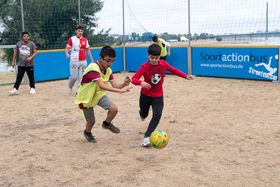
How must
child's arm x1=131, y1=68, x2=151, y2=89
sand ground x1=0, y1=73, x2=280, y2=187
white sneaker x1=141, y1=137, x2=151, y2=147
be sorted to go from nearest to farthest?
sand ground x1=0, y1=73, x2=280, y2=187 < child's arm x1=131, y1=68, x2=151, y2=89 < white sneaker x1=141, y1=137, x2=151, y2=147

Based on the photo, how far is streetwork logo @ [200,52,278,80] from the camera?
12062 mm

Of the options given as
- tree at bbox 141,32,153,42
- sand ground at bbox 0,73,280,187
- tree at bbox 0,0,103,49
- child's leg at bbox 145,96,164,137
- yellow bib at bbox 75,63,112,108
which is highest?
tree at bbox 0,0,103,49

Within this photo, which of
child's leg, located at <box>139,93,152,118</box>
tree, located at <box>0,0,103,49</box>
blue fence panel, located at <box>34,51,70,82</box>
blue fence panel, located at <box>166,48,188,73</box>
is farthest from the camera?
blue fence panel, located at <box>166,48,188,73</box>

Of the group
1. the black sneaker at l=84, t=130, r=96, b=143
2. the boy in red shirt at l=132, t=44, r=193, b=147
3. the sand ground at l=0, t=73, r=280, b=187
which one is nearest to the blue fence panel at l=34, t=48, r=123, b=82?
the sand ground at l=0, t=73, r=280, b=187

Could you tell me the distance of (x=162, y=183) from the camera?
4246 millimetres

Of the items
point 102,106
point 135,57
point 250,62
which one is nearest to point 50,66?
point 135,57

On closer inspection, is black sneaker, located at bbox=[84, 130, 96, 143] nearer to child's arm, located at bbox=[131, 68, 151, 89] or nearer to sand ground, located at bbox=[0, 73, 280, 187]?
sand ground, located at bbox=[0, 73, 280, 187]

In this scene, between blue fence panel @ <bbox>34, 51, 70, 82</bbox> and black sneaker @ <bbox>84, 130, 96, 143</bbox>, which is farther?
blue fence panel @ <bbox>34, 51, 70, 82</bbox>

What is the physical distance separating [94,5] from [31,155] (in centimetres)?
1214

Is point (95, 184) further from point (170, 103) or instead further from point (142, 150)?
point (170, 103)

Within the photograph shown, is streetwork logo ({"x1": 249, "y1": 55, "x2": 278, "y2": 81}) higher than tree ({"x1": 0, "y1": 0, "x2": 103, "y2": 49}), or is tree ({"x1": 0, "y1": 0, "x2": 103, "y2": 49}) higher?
tree ({"x1": 0, "y1": 0, "x2": 103, "y2": 49})

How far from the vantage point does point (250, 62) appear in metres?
12.5

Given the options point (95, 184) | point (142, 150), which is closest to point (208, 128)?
point (142, 150)

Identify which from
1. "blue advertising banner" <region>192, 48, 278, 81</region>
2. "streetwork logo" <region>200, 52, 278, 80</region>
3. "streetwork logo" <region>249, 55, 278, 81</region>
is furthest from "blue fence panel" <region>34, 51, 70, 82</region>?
"streetwork logo" <region>249, 55, 278, 81</region>
